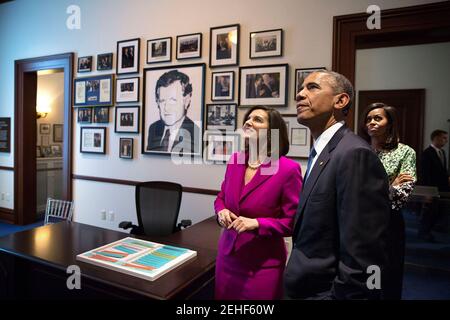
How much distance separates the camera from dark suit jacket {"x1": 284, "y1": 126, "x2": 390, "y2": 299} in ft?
3.04

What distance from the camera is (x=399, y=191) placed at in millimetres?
1684

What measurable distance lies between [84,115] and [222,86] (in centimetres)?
206

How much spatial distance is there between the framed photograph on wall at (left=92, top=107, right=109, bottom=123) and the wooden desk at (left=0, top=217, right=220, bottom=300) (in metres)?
1.87

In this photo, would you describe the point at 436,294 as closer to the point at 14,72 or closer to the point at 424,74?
the point at 424,74

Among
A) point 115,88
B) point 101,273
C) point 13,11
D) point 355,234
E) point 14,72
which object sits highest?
point 13,11

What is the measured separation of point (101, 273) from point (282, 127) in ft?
3.79

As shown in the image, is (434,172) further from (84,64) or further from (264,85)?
(84,64)

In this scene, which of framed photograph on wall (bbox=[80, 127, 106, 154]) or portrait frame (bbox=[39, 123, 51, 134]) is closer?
framed photograph on wall (bbox=[80, 127, 106, 154])

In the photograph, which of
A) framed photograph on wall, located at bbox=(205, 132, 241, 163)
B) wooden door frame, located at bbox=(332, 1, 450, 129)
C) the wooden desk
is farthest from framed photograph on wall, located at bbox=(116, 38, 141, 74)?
wooden door frame, located at bbox=(332, 1, 450, 129)

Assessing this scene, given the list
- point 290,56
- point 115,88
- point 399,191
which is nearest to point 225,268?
point 399,191

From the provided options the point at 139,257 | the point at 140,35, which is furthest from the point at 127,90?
the point at 139,257

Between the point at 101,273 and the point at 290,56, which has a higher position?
the point at 290,56

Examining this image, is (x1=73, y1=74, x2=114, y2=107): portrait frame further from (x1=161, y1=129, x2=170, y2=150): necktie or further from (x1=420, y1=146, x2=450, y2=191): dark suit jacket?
(x1=420, y1=146, x2=450, y2=191): dark suit jacket

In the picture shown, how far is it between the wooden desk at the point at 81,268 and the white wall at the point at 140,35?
1352 millimetres
